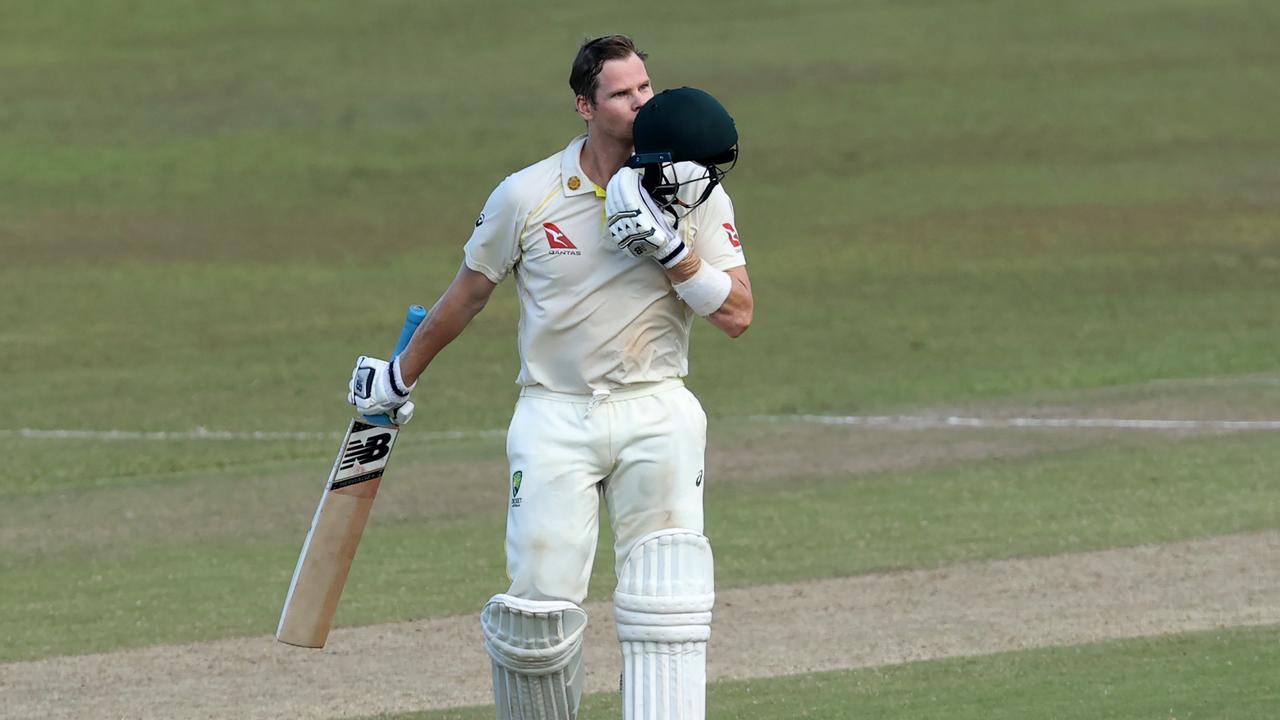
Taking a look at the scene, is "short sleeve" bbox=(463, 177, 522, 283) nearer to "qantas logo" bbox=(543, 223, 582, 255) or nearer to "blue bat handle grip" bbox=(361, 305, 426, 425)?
"qantas logo" bbox=(543, 223, 582, 255)

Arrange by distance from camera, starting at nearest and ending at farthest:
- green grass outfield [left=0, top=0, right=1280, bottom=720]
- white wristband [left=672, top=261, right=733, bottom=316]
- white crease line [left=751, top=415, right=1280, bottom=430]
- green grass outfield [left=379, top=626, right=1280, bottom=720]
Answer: white wristband [left=672, top=261, right=733, bottom=316]
green grass outfield [left=379, top=626, right=1280, bottom=720]
green grass outfield [left=0, top=0, right=1280, bottom=720]
white crease line [left=751, top=415, right=1280, bottom=430]

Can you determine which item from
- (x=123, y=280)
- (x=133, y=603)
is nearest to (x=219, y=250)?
(x=123, y=280)

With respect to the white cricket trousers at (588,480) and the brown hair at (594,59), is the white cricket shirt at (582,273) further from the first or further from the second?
the brown hair at (594,59)

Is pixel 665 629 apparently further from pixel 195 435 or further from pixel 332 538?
pixel 195 435

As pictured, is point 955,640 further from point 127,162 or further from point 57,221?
point 127,162

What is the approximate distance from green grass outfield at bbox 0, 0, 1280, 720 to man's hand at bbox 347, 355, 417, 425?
1.87 metres

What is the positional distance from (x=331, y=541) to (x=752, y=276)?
14027 millimetres

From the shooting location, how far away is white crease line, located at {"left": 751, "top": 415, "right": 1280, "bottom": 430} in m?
13.2

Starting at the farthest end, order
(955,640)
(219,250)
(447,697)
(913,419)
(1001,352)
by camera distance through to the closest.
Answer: (219,250)
(1001,352)
(913,419)
(955,640)
(447,697)

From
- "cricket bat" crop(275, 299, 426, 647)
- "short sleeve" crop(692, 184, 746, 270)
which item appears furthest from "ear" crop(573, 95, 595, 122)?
"cricket bat" crop(275, 299, 426, 647)

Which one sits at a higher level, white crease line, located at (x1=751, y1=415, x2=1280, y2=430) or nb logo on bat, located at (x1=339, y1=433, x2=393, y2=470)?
nb logo on bat, located at (x1=339, y1=433, x2=393, y2=470)

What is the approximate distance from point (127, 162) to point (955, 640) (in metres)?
18.3

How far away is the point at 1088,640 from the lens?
853cm

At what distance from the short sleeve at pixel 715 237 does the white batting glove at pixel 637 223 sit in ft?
0.89
